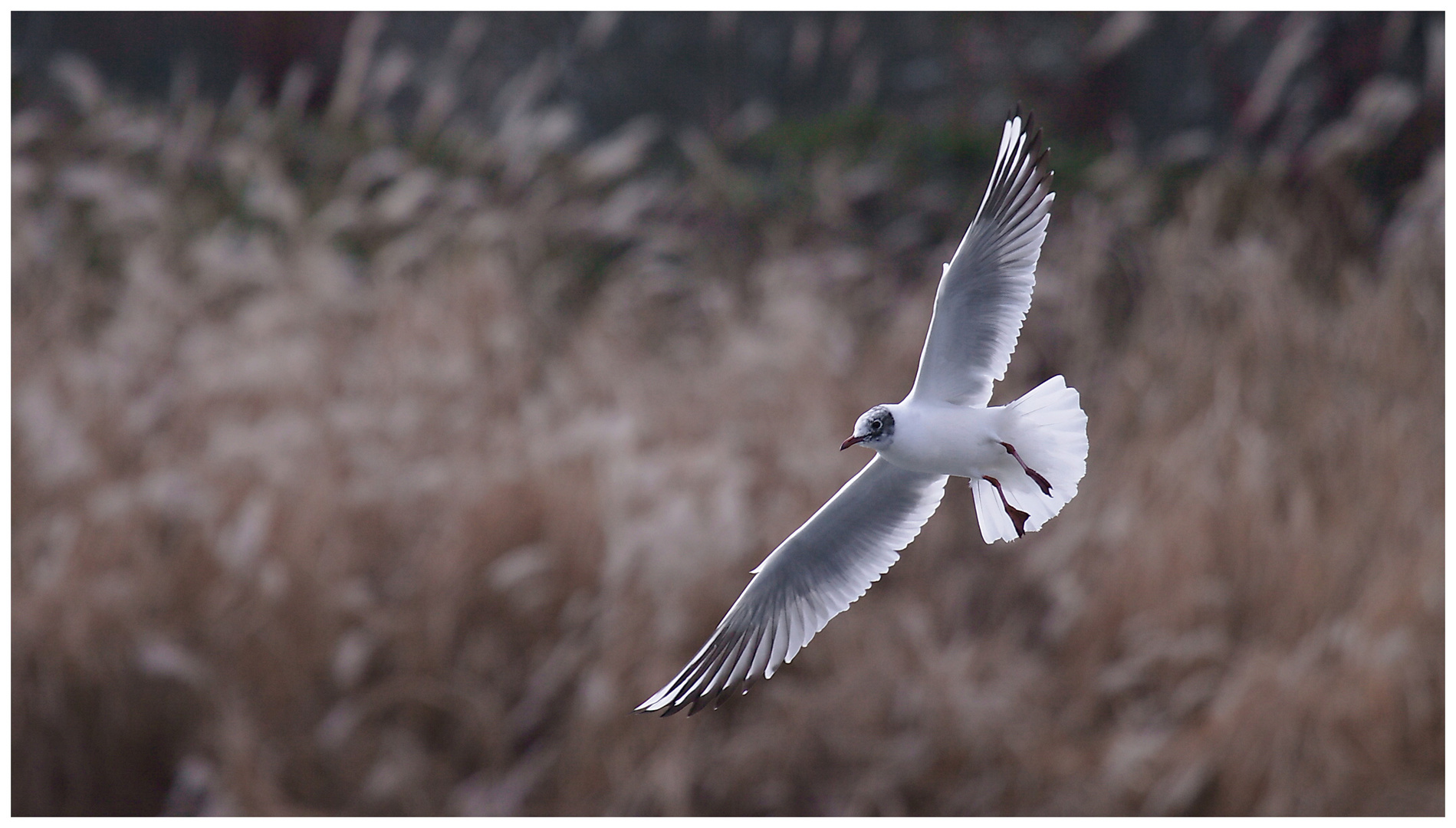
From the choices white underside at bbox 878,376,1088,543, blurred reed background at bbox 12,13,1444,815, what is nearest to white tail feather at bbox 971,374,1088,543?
white underside at bbox 878,376,1088,543

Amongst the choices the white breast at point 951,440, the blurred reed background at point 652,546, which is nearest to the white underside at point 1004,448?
the white breast at point 951,440

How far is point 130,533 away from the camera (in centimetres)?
197

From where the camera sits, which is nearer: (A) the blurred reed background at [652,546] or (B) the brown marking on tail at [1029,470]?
(B) the brown marking on tail at [1029,470]

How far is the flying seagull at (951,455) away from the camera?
294mm

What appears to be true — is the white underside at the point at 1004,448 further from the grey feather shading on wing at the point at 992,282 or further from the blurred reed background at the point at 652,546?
the blurred reed background at the point at 652,546

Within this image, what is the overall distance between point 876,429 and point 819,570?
0.17m

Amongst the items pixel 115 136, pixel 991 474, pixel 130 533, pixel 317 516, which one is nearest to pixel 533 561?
pixel 317 516

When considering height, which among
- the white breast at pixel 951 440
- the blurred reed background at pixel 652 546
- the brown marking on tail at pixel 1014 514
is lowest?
the brown marking on tail at pixel 1014 514

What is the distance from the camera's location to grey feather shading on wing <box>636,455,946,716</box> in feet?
1.22

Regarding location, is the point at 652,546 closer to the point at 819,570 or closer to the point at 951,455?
the point at 819,570

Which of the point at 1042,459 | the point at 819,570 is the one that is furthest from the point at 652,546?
the point at 1042,459

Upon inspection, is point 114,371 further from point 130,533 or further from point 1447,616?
point 1447,616

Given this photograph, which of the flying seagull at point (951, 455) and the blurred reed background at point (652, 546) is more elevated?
the blurred reed background at point (652, 546)

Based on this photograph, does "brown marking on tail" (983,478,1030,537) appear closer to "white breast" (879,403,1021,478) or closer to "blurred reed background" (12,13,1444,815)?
"white breast" (879,403,1021,478)
